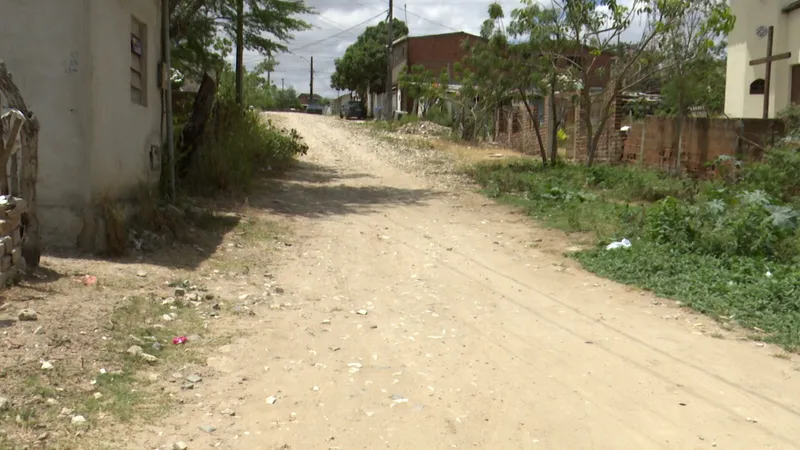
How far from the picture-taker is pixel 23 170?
6.35 meters

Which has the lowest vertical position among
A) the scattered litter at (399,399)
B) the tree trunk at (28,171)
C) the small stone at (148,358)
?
the scattered litter at (399,399)

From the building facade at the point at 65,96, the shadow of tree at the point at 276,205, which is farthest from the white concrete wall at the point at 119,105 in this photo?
the shadow of tree at the point at 276,205

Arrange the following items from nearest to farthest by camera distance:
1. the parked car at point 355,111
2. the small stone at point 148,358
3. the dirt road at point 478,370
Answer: the dirt road at point 478,370 < the small stone at point 148,358 < the parked car at point 355,111

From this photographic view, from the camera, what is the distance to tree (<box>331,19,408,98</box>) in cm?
5738

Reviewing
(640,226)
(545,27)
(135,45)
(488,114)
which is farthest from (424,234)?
(488,114)

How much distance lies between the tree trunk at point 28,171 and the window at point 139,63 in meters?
3.05

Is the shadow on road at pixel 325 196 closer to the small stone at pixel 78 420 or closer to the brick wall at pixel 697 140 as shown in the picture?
the brick wall at pixel 697 140

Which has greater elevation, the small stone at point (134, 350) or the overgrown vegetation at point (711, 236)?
the overgrown vegetation at point (711, 236)

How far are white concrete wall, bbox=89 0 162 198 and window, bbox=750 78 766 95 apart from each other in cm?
1687

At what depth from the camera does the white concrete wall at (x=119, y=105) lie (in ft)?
25.8

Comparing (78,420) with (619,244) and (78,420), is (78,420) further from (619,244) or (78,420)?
(619,244)

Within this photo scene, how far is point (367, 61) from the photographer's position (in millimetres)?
57344

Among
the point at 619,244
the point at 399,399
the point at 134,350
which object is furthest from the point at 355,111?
the point at 399,399

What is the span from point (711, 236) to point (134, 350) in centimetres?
632
